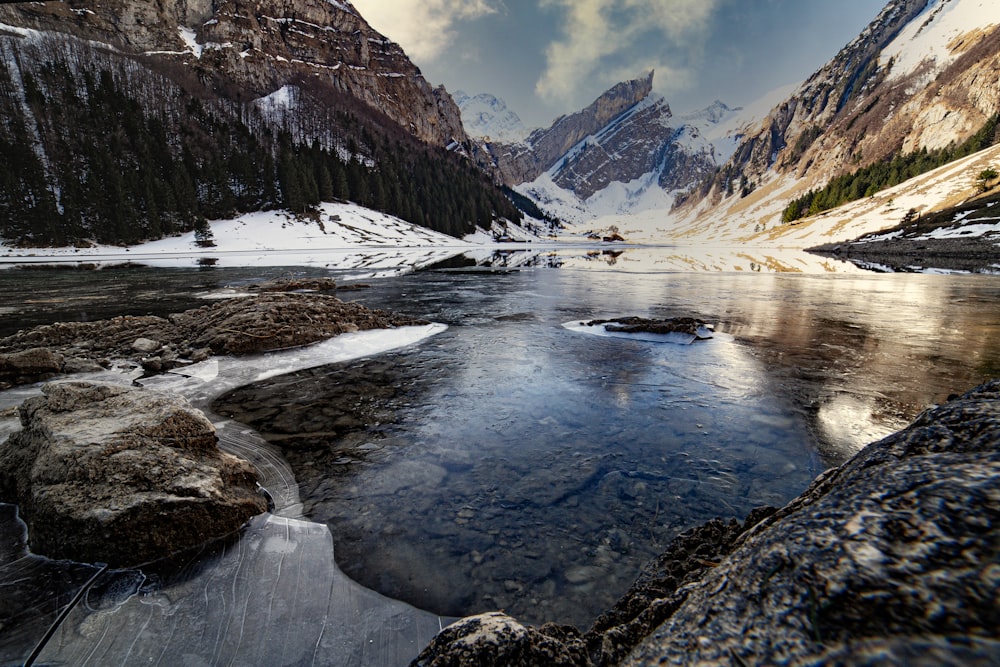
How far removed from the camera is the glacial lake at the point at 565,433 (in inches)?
145

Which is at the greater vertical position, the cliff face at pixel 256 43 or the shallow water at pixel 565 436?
the cliff face at pixel 256 43

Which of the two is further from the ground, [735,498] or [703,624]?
[703,624]

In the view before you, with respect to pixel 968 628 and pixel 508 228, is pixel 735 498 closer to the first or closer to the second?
pixel 968 628

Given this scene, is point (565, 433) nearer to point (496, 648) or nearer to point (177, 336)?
point (496, 648)

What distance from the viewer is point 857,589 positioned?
1417 millimetres

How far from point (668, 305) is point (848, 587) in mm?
17763

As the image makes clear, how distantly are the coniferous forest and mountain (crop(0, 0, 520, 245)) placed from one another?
0.27 m

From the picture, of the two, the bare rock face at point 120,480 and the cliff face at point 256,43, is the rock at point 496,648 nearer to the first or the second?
the bare rock face at point 120,480

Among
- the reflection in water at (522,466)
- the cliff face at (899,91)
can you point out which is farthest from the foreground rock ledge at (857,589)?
the cliff face at (899,91)

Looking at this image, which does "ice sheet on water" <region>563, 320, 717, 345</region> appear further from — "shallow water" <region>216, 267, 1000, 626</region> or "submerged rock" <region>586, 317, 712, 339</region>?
"shallow water" <region>216, 267, 1000, 626</region>

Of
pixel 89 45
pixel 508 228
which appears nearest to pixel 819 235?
pixel 508 228

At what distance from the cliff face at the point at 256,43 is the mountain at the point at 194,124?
1.15ft

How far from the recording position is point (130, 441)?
4.19 meters

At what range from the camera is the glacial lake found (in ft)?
12.1
